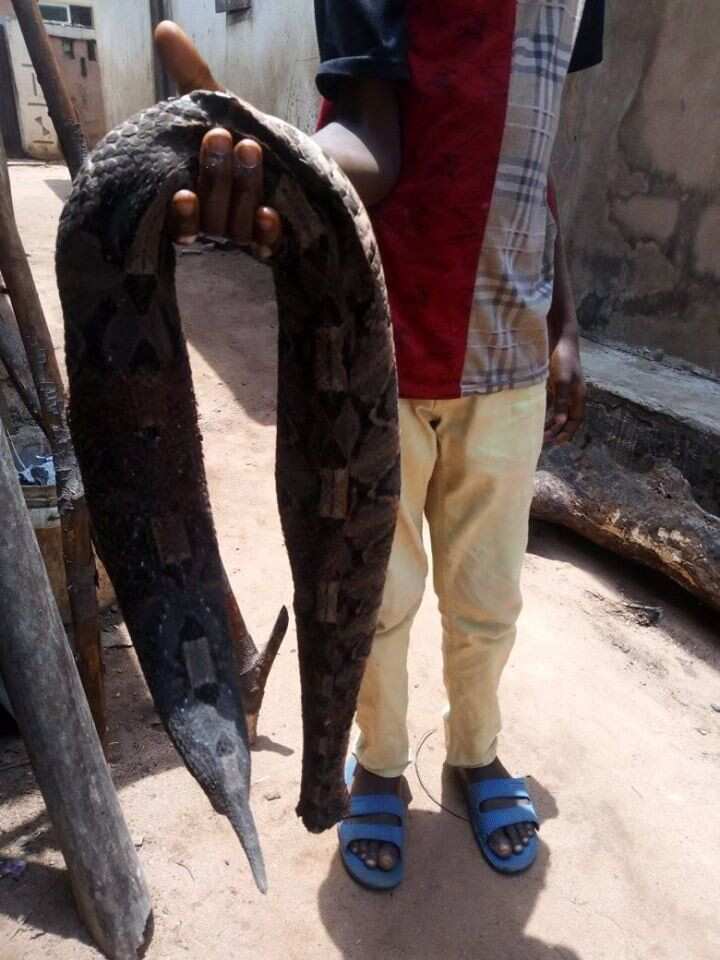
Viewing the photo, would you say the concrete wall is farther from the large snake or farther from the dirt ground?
the large snake

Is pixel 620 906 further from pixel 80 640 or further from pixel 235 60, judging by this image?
pixel 235 60

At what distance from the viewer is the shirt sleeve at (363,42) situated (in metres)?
1.37

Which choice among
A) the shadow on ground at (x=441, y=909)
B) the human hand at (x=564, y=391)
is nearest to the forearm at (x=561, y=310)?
the human hand at (x=564, y=391)

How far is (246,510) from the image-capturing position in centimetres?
405

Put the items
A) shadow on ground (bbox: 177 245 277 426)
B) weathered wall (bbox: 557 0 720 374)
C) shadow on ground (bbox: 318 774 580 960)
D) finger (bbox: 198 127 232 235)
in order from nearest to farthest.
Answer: finger (bbox: 198 127 232 235), shadow on ground (bbox: 318 774 580 960), weathered wall (bbox: 557 0 720 374), shadow on ground (bbox: 177 245 277 426)

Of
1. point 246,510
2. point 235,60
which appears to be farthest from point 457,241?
point 235,60

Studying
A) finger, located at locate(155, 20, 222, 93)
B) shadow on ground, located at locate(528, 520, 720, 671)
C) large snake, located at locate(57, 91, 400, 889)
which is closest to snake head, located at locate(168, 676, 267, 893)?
large snake, located at locate(57, 91, 400, 889)

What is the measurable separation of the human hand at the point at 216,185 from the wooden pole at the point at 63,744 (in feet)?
3.19

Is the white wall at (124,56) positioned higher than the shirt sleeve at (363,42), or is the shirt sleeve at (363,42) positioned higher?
the shirt sleeve at (363,42)

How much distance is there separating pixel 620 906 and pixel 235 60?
352 inches

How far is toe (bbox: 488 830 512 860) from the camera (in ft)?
7.12

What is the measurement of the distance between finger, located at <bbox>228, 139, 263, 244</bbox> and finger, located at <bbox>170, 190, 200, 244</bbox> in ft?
0.15

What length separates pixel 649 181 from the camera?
4121mm

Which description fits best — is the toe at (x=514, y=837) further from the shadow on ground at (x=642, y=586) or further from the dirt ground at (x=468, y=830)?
the shadow on ground at (x=642, y=586)
